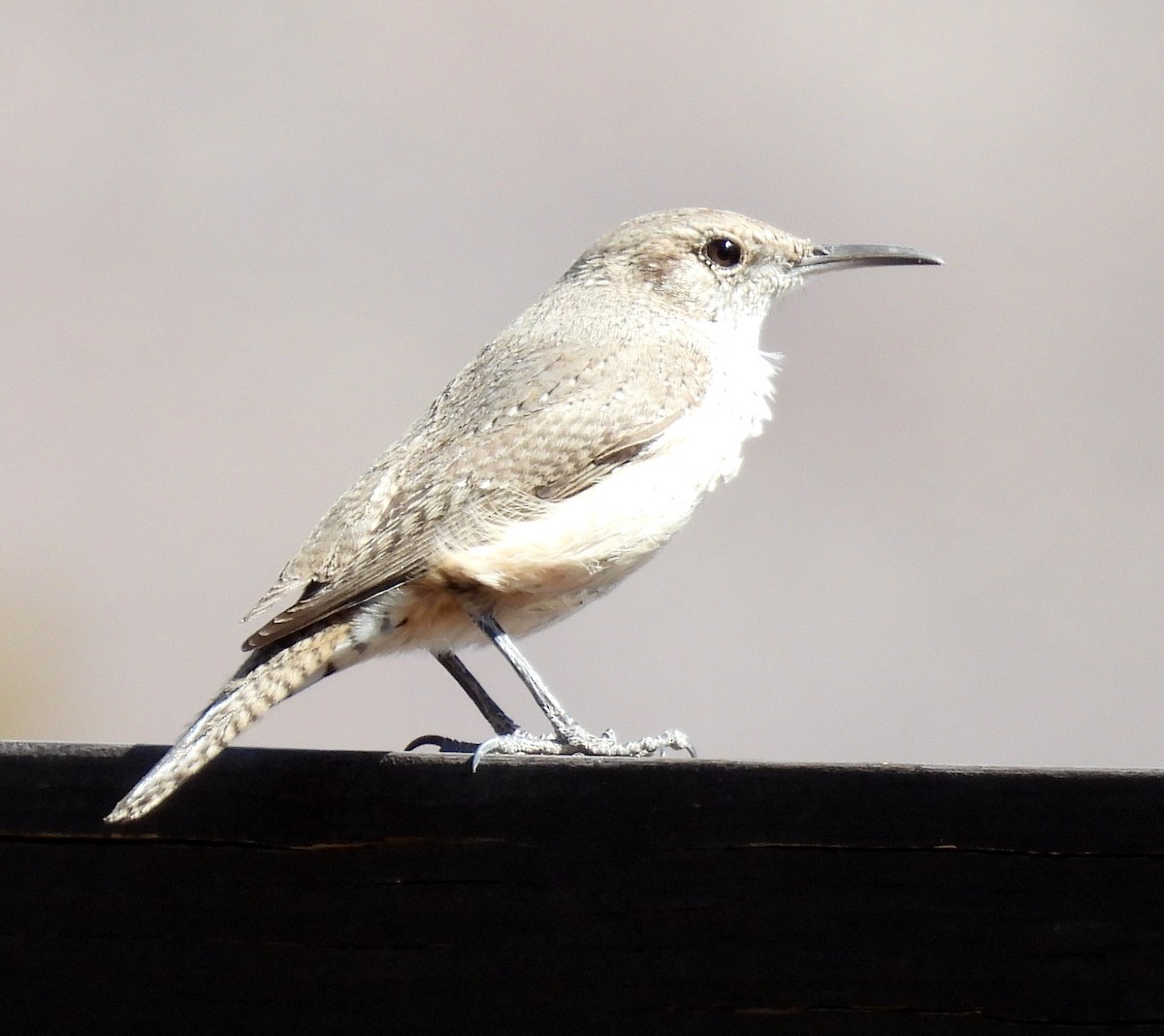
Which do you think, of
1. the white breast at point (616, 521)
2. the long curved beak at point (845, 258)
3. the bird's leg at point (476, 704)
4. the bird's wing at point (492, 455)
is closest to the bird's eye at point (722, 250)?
the long curved beak at point (845, 258)

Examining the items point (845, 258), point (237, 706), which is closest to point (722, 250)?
point (845, 258)

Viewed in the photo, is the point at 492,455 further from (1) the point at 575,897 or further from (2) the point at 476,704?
(1) the point at 575,897

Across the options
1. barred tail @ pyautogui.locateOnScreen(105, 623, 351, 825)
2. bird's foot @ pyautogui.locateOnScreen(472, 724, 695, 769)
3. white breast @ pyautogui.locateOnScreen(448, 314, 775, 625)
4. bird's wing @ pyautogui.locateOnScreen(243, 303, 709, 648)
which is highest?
barred tail @ pyautogui.locateOnScreen(105, 623, 351, 825)

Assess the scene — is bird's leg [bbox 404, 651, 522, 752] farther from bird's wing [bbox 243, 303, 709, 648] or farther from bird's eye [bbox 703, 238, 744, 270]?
bird's eye [bbox 703, 238, 744, 270]

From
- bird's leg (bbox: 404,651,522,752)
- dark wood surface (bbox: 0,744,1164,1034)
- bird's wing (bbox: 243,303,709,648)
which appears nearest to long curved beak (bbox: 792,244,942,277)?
bird's wing (bbox: 243,303,709,648)

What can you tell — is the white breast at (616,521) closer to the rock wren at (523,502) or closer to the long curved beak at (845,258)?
the rock wren at (523,502)

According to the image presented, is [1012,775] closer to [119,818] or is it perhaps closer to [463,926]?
[463,926]
